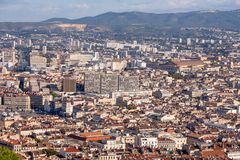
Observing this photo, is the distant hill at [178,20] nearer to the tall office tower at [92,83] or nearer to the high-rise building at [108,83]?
the high-rise building at [108,83]

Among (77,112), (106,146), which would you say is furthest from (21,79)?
(106,146)

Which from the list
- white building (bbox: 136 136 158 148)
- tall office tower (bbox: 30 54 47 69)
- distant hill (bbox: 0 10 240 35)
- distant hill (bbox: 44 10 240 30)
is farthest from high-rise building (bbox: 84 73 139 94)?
distant hill (bbox: 44 10 240 30)

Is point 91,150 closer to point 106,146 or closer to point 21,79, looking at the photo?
point 106,146

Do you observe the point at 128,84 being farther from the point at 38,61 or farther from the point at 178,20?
the point at 178,20

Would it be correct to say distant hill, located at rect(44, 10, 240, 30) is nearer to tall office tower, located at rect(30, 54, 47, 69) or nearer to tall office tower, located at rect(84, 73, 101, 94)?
tall office tower, located at rect(30, 54, 47, 69)

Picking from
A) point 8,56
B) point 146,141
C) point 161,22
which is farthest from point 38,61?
point 161,22
